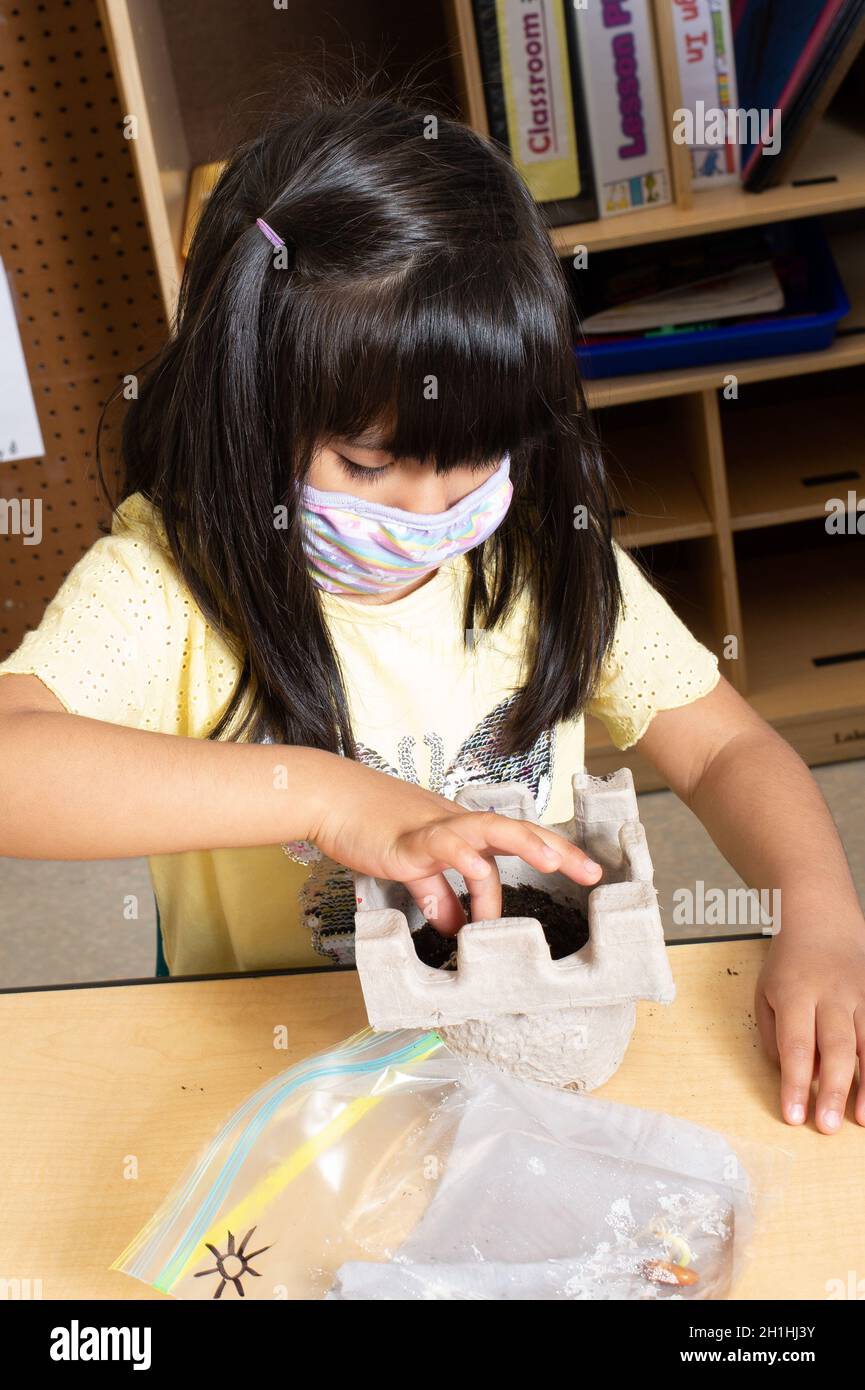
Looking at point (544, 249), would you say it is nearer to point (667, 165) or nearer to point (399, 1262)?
point (399, 1262)

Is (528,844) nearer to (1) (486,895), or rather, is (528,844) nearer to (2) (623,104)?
(1) (486,895)

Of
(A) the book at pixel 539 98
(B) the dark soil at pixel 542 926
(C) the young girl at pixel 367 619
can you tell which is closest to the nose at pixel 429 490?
(C) the young girl at pixel 367 619

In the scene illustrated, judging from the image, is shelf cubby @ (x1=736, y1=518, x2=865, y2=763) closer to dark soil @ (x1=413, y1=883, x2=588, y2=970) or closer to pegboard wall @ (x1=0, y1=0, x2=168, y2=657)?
pegboard wall @ (x1=0, y1=0, x2=168, y2=657)

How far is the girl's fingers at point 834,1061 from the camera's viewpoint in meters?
0.65

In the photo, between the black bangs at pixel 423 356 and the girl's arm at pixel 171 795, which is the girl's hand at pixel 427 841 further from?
the black bangs at pixel 423 356

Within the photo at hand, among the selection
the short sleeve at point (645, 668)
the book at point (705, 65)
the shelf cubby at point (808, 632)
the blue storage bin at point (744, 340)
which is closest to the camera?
the short sleeve at point (645, 668)

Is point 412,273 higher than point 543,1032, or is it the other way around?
point 412,273

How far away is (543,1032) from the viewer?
62cm

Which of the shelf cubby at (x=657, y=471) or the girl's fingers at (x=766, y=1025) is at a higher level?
the shelf cubby at (x=657, y=471)

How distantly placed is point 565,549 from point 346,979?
33 centimetres

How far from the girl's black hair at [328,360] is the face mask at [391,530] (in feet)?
0.06

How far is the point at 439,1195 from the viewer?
60 centimetres

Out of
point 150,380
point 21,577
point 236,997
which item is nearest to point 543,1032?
point 236,997

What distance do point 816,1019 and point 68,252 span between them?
1463mm
